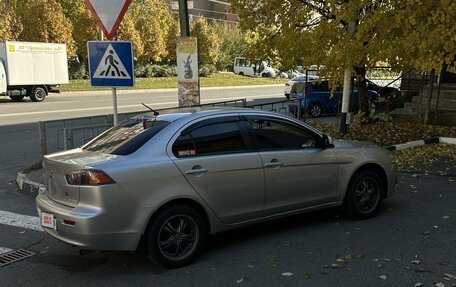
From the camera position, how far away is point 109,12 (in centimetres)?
624

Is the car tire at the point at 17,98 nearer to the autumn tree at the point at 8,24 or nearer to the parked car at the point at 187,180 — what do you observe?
the autumn tree at the point at 8,24

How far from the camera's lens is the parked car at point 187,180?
4160mm

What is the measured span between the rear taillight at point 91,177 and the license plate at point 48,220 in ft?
1.51

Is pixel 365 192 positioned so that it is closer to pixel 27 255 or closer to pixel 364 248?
pixel 364 248

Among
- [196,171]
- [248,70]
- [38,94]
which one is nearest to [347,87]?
[196,171]

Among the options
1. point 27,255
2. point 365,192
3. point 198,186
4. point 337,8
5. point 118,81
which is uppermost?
point 337,8

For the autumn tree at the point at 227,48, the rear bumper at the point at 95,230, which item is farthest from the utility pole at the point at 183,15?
the autumn tree at the point at 227,48

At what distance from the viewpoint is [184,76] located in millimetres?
9031

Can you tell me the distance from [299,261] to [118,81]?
3621mm

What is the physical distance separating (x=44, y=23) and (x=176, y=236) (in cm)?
3281

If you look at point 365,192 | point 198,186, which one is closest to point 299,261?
point 198,186

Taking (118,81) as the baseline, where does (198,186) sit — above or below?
below

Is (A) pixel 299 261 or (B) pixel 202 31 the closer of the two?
(A) pixel 299 261

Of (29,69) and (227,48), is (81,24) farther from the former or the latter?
(227,48)
